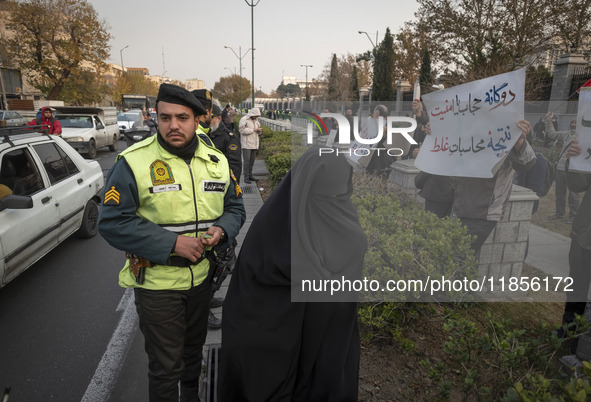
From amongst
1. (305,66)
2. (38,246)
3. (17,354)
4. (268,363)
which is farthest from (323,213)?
(305,66)

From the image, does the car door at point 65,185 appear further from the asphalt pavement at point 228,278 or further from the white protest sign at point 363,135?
the white protest sign at point 363,135

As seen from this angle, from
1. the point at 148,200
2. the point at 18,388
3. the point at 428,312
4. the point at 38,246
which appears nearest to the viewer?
the point at 148,200

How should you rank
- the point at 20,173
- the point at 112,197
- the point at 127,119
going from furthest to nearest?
the point at 127,119 → the point at 20,173 → the point at 112,197

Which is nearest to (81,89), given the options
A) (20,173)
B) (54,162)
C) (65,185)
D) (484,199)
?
(54,162)

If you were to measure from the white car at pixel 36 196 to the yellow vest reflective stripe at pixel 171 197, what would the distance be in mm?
2455

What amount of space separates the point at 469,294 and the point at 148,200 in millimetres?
2405

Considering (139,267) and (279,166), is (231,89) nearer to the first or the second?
(279,166)

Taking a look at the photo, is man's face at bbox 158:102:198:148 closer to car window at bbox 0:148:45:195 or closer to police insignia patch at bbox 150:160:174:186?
police insignia patch at bbox 150:160:174:186

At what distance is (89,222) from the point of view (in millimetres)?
6395

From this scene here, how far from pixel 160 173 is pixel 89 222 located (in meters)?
4.86

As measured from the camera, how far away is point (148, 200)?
2.28 meters

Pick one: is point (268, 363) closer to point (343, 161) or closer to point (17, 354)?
point (343, 161)

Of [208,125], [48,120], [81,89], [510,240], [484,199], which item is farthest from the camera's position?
[81,89]

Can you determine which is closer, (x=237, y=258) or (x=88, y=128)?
(x=237, y=258)
